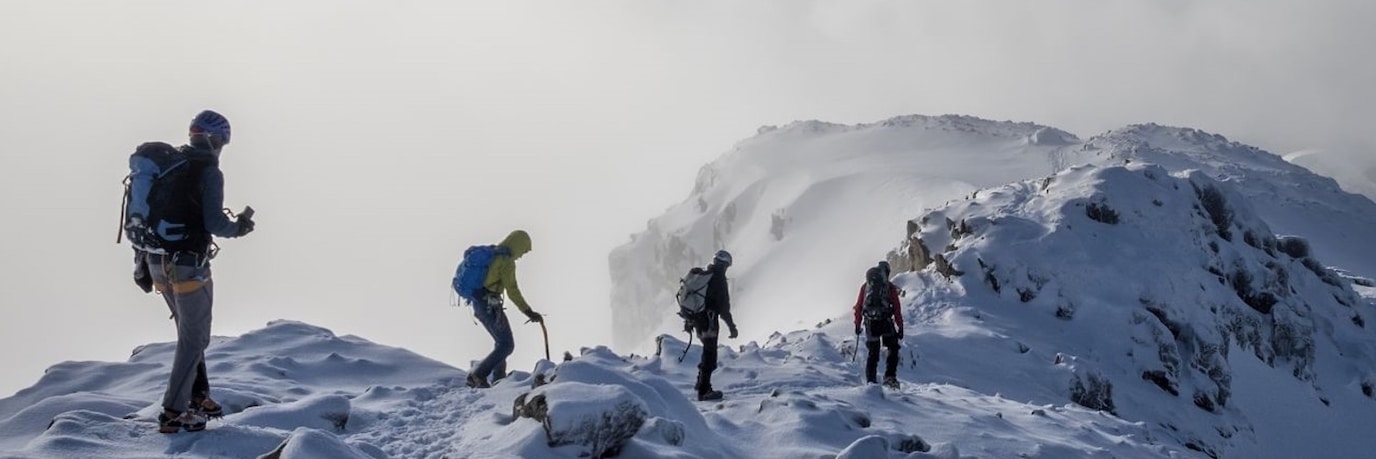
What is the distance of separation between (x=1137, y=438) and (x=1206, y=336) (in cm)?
1146

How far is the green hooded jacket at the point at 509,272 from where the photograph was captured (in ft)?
42.4

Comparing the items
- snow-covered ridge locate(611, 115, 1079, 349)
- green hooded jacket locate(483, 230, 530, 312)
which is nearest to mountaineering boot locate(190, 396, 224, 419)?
green hooded jacket locate(483, 230, 530, 312)

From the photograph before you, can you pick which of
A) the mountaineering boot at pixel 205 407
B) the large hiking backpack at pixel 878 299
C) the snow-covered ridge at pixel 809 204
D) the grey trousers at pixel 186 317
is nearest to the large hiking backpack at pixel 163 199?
the grey trousers at pixel 186 317

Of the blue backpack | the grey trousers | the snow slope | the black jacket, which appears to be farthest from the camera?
the blue backpack

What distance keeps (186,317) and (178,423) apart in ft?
2.97

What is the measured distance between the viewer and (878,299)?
15.3 m

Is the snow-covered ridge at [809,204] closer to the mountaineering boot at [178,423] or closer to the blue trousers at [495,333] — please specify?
the blue trousers at [495,333]

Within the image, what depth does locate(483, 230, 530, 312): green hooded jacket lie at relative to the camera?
42.4 feet

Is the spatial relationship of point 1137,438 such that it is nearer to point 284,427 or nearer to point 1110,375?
point 1110,375

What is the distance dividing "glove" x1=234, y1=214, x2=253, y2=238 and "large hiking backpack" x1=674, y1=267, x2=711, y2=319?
6155 millimetres

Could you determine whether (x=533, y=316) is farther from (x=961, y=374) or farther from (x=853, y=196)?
(x=853, y=196)

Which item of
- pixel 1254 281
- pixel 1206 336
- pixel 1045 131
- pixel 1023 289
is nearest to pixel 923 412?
pixel 1023 289

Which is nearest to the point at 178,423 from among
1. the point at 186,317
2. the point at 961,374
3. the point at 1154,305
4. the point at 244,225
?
the point at 186,317

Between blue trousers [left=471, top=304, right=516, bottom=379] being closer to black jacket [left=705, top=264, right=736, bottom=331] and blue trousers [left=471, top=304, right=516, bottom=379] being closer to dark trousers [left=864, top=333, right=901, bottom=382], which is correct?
black jacket [left=705, top=264, right=736, bottom=331]
